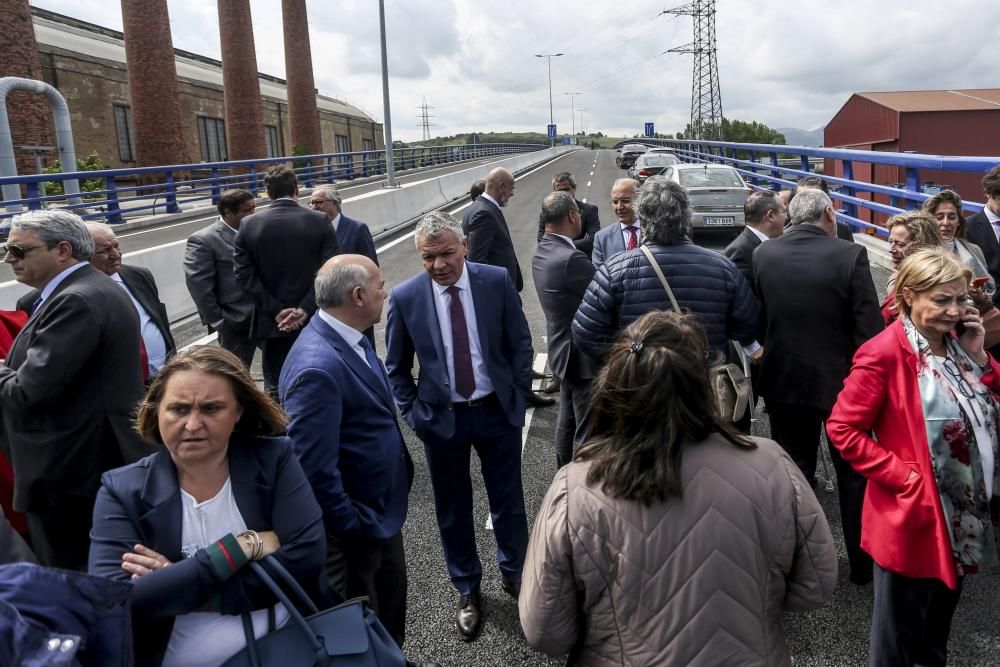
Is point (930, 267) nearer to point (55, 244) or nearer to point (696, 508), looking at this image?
point (696, 508)

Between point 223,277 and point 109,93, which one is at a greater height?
point 109,93

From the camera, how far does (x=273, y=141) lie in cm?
4791

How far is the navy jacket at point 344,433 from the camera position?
2635mm

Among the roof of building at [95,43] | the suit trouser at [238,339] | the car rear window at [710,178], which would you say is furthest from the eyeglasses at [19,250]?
the roof of building at [95,43]

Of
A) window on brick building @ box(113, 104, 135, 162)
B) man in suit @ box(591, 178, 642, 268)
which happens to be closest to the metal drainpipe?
man in suit @ box(591, 178, 642, 268)

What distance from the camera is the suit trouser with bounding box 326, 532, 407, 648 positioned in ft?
9.30

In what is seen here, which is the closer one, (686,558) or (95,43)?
(686,558)

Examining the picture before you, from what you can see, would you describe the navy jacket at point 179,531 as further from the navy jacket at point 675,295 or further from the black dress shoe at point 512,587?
the navy jacket at point 675,295

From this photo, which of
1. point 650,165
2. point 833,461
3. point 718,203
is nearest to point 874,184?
point 718,203

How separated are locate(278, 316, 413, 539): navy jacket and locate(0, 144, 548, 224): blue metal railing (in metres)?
10.5

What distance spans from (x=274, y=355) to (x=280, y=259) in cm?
83

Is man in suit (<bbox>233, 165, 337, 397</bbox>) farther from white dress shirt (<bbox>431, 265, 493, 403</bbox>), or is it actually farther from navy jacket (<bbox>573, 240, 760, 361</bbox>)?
navy jacket (<bbox>573, 240, 760, 361</bbox>)

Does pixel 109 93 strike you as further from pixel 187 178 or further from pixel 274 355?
pixel 274 355

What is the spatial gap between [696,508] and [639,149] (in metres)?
41.6
